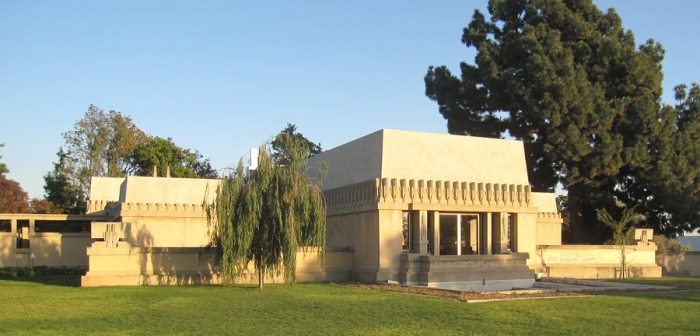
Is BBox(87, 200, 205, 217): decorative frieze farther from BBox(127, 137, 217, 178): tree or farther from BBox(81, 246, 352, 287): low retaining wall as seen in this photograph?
BBox(127, 137, 217, 178): tree

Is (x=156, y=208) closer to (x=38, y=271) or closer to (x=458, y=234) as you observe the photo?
(x=38, y=271)

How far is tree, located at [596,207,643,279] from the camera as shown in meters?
33.6

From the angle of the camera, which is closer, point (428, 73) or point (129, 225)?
point (129, 225)

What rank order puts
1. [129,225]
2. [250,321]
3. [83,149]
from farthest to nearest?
1. [83,149]
2. [129,225]
3. [250,321]

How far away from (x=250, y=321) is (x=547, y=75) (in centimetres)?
3030

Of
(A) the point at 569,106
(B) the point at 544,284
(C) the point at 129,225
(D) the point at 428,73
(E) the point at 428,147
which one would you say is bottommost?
(B) the point at 544,284

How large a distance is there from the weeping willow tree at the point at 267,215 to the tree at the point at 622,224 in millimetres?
17609

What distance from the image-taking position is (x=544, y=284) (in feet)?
87.1

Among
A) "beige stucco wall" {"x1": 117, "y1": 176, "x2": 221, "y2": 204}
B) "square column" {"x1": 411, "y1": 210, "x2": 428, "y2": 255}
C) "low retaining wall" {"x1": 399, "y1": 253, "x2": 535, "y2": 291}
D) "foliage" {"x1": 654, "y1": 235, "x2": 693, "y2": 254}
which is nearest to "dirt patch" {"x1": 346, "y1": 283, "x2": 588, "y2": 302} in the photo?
"low retaining wall" {"x1": 399, "y1": 253, "x2": 535, "y2": 291}

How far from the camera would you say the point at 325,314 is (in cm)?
1545

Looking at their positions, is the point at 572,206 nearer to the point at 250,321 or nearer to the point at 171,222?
the point at 171,222

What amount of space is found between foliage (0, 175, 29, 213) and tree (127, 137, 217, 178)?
9237 millimetres

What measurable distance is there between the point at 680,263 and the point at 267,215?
26.0m

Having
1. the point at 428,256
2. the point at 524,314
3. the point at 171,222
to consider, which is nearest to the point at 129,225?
the point at 171,222
